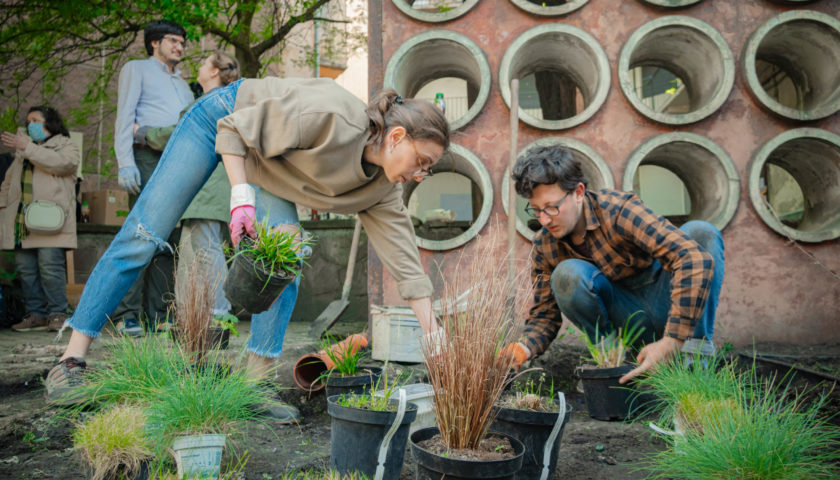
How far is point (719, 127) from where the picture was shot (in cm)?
439

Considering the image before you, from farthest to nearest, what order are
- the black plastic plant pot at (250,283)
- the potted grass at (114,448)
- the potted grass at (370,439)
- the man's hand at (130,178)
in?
the man's hand at (130,178) → the black plastic plant pot at (250,283) → the potted grass at (370,439) → the potted grass at (114,448)

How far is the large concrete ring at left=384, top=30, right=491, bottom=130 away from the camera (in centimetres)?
447

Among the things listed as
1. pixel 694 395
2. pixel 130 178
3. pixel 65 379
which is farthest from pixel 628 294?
pixel 130 178

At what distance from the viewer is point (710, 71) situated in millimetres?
4645

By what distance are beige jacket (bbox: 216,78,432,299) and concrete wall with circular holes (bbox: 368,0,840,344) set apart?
1989 mm

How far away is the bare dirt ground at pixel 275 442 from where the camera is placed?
1.73 meters

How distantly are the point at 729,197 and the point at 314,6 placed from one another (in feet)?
18.4

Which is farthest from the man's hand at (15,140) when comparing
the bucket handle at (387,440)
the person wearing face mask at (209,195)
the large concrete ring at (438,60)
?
the bucket handle at (387,440)

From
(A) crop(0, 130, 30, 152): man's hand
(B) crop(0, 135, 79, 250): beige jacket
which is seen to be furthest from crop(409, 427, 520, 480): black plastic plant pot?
(A) crop(0, 130, 30, 152): man's hand

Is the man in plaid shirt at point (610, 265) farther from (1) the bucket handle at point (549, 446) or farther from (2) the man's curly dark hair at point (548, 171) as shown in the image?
(1) the bucket handle at point (549, 446)

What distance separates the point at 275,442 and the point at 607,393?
4.32 feet

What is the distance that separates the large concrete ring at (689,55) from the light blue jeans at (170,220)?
3.17 m

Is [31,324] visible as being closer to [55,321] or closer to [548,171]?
[55,321]

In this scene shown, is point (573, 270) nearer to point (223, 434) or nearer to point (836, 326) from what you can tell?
point (223, 434)
